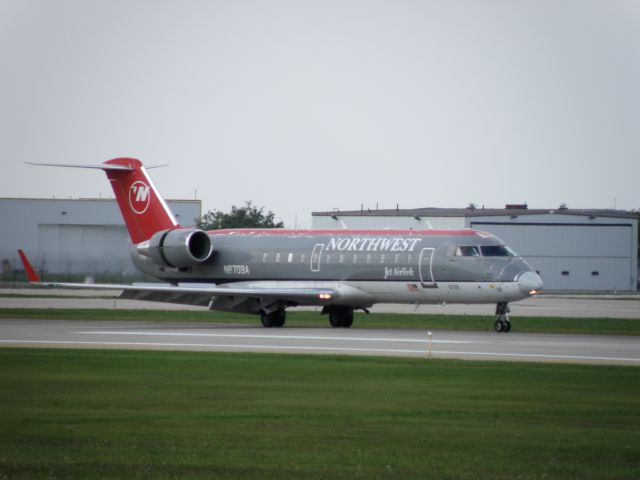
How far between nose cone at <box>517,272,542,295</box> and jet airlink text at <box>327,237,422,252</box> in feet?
14.4

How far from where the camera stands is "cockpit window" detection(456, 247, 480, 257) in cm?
3901

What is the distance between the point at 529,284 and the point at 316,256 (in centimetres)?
857

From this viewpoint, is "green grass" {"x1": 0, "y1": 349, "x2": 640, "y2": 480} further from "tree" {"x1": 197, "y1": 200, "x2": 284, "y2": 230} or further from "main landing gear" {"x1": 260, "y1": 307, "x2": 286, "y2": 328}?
"tree" {"x1": 197, "y1": 200, "x2": 284, "y2": 230}

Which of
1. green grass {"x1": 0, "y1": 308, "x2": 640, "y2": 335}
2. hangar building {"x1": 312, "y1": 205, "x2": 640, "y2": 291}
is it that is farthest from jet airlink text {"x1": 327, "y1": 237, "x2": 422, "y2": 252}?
hangar building {"x1": 312, "y1": 205, "x2": 640, "y2": 291}

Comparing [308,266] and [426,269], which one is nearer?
[426,269]

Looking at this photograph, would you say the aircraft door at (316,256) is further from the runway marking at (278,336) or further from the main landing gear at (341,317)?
the runway marking at (278,336)

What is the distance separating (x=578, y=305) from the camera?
209ft

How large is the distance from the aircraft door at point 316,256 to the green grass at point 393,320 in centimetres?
227

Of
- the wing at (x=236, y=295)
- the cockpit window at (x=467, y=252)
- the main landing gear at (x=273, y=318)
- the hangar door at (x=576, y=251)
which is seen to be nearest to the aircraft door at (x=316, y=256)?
the wing at (x=236, y=295)

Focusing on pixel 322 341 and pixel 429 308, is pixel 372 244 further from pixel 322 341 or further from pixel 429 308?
pixel 429 308

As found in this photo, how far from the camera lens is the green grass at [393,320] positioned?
41.4 metres

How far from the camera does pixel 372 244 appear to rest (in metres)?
41.5

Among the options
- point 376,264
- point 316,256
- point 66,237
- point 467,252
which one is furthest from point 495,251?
point 66,237

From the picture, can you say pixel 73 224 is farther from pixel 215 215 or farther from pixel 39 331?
pixel 39 331
